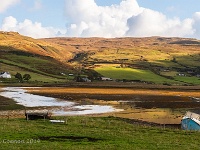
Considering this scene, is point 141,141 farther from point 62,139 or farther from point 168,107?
point 168,107

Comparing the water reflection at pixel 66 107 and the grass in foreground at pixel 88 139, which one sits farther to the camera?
the water reflection at pixel 66 107

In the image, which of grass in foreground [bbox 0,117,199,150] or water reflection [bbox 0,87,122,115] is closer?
grass in foreground [bbox 0,117,199,150]

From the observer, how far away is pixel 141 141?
3416 cm

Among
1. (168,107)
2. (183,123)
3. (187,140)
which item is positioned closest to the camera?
(187,140)

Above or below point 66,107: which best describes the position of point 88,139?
below

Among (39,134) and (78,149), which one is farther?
(39,134)

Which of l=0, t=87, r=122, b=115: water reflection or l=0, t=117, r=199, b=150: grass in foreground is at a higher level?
l=0, t=87, r=122, b=115: water reflection

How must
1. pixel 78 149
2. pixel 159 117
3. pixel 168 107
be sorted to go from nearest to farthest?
1. pixel 78 149
2. pixel 159 117
3. pixel 168 107

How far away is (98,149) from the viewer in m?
29.1

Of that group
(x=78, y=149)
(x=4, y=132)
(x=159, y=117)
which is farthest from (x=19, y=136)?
(x=159, y=117)

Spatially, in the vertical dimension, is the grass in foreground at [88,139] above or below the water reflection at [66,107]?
below

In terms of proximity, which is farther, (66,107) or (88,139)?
(66,107)

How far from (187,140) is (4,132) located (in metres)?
19.4

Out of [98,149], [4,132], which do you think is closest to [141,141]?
[98,149]
